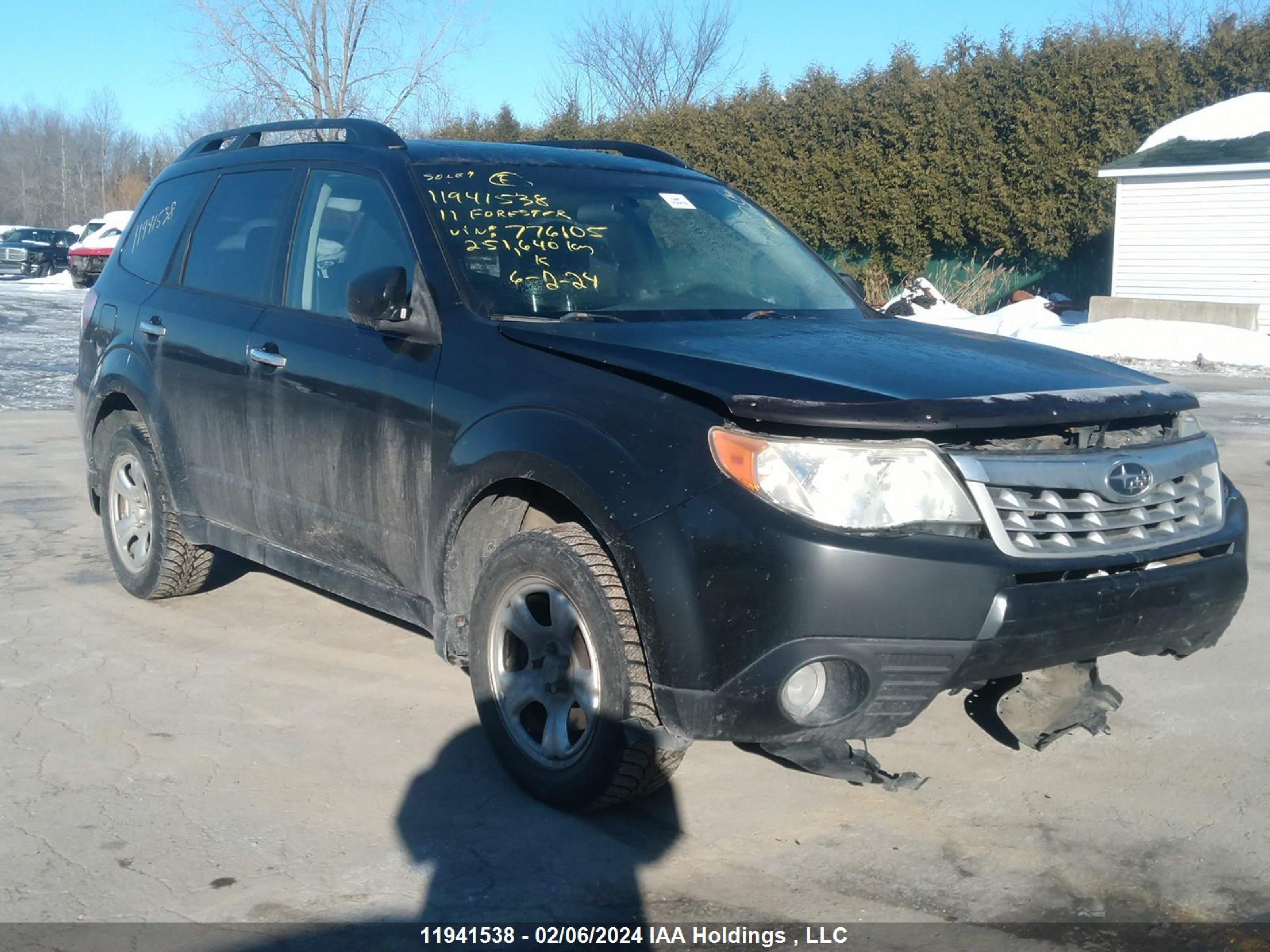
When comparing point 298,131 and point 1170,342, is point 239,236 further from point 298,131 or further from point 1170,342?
point 1170,342

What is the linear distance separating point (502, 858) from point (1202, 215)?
73.8 ft

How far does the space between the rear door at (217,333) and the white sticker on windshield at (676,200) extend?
1436 millimetres

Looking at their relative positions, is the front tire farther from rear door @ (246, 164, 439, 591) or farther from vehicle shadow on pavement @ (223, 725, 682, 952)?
rear door @ (246, 164, 439, 591)

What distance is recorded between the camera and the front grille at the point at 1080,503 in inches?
126

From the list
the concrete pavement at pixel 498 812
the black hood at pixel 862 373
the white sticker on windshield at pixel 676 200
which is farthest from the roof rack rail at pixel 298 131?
the concrete pavement at pixel 498 812

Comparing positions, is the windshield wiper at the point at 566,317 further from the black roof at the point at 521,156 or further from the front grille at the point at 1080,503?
the front grille at the point at 1080,503

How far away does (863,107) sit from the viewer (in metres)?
27.8

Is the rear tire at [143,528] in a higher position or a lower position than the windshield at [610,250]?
lower

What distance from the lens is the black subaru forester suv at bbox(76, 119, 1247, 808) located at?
3.18m

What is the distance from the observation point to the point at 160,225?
5.99 meters

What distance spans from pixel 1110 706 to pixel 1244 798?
1.67ft

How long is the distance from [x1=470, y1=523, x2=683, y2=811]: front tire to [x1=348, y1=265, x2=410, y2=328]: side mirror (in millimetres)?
903

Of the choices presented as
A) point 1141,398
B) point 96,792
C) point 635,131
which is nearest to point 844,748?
point 1141,398

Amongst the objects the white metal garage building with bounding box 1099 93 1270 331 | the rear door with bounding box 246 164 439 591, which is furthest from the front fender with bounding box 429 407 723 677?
the white metal garage building with bounding box 1099 93 1270 331
